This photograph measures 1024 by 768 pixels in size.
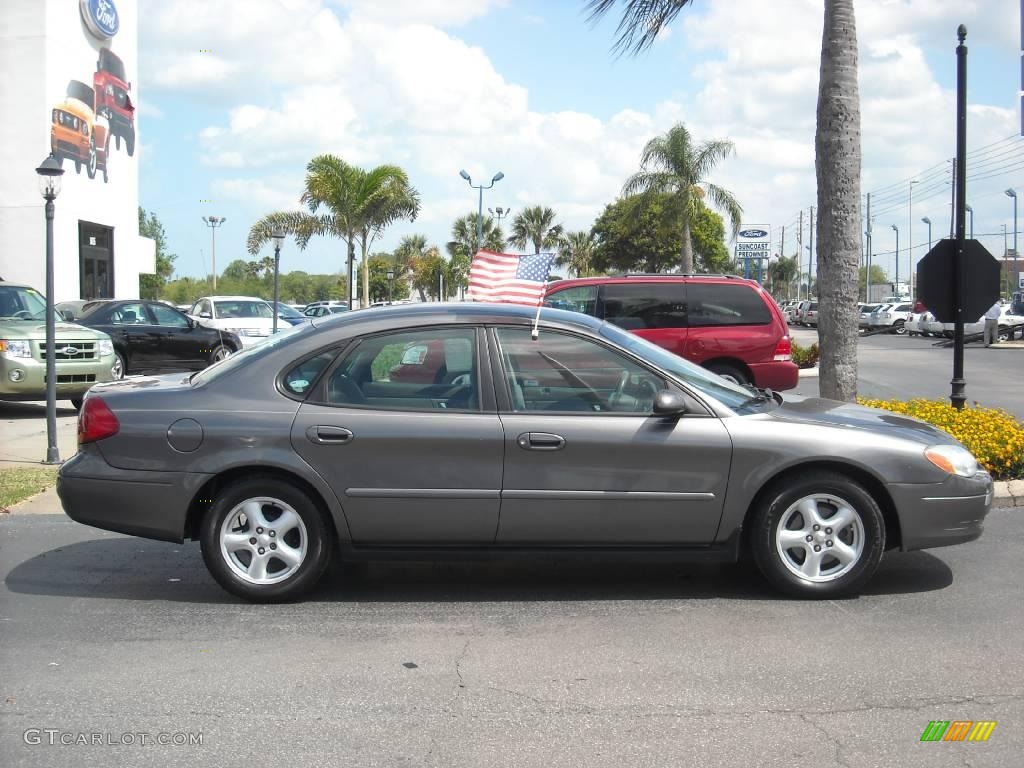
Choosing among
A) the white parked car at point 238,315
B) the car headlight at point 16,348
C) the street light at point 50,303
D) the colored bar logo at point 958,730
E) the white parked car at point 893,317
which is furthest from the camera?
the white parked car at point 893,317

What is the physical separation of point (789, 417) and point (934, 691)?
170 cm

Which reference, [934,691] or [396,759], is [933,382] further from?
[396,759]

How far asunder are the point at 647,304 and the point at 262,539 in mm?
9810

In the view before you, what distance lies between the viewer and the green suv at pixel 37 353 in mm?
13156

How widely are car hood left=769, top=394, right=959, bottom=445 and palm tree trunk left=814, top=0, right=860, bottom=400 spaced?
345 centimetres

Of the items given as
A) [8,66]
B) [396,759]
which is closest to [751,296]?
[396,759]

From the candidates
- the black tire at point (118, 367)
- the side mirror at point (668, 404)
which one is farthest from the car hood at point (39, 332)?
the side mirror at point (668, 404)

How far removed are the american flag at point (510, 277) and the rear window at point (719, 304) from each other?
762cm

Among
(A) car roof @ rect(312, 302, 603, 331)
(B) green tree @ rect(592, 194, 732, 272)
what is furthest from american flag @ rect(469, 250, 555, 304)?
(B) green tree @ rect(592, 194, 732, 272)

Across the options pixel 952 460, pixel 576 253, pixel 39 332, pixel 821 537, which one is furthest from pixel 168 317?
pixel 576 253

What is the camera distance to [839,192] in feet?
31.0

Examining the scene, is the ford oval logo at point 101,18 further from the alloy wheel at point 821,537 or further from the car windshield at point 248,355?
the alloy wheel at point 821,537

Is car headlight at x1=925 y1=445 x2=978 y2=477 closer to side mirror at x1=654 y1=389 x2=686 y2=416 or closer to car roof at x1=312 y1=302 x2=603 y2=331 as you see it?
side mirror at x1=654 y1=389 x2=686 y2=416

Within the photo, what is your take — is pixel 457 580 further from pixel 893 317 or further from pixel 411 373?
pixel 893 317
